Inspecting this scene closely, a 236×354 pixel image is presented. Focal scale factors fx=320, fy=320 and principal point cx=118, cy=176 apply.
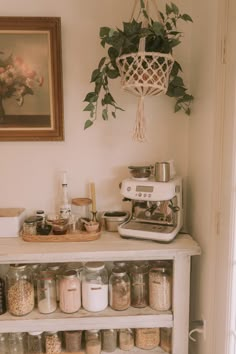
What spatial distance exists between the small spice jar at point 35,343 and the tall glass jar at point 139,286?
0.48 meters

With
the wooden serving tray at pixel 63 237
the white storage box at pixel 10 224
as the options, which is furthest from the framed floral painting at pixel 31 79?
the wooden serving tray at pixel 63 237

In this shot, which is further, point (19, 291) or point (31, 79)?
point (31, 79)

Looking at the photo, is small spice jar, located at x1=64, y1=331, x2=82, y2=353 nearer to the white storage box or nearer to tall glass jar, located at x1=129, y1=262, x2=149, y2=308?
tall glass jar, located at x1=129, y1=262, x2=149, y2=308

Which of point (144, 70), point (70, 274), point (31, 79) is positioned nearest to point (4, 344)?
point (70, 274)

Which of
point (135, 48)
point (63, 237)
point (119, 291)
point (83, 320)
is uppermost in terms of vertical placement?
point (135, 48)

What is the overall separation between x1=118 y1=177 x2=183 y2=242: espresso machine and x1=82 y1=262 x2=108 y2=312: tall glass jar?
209 mm

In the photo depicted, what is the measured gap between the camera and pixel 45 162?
174 centimetres

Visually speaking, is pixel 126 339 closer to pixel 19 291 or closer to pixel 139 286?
pixel 139 286

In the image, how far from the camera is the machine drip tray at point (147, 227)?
5.02 feet

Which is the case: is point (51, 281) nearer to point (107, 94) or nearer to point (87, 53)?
point (107, 94)

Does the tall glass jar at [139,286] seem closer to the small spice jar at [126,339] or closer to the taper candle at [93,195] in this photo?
the small spice jar at [126,339]

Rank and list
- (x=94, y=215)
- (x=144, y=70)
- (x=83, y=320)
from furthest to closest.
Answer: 1. (x=94, y=215)
2. (x=83, y=320)
3. (x=144, y=70)

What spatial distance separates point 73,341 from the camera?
1558 mm

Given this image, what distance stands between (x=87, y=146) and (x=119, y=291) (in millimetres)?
762
